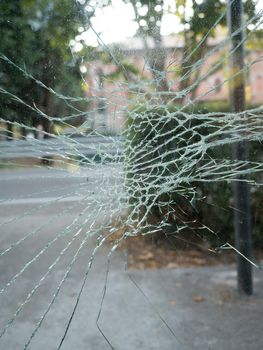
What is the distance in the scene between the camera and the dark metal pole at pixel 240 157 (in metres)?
1.26

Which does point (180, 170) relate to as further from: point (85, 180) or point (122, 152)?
point (85, 180)

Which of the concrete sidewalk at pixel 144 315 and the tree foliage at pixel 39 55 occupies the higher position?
the tree foliage at pixel 39 55

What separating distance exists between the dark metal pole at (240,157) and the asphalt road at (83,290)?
0.14ft

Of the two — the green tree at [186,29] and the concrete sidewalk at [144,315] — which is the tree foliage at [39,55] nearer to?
the green tree at [186,29]

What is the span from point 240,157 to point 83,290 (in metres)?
0.63

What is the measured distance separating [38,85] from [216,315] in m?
0.90

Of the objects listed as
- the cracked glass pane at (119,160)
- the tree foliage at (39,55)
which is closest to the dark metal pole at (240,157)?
the cracked glass pane at (119,160)

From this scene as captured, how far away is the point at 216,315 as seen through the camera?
4.50ft

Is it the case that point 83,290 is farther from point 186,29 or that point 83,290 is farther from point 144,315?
point 186,29

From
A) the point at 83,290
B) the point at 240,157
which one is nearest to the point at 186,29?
the point at 240,157

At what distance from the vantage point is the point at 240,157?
4.39 ft

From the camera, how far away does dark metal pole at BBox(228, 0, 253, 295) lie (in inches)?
49.6

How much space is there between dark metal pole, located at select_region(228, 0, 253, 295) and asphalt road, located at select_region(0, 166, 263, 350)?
0.04m

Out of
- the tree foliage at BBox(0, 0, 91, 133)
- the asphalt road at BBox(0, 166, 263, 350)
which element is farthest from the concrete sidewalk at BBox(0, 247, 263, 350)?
the tree foliage at BBox(0, 0, 91, 133)
